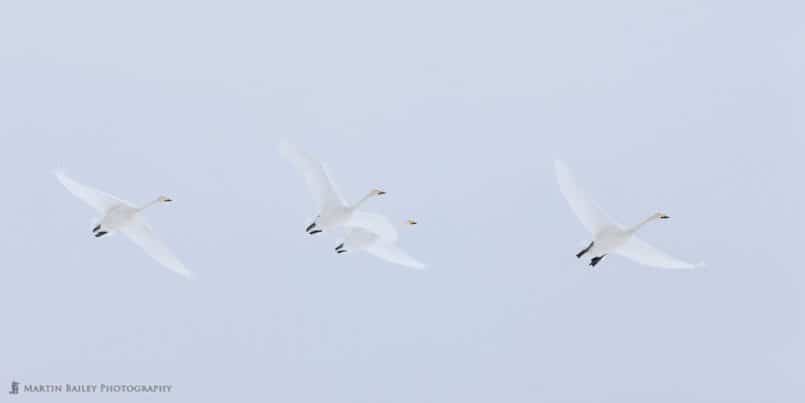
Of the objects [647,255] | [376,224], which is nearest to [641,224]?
[647,255]

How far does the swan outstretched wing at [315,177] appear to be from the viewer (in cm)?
5422

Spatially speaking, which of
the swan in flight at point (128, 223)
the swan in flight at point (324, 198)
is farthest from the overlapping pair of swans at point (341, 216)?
the swan in flight at point (128, 223)

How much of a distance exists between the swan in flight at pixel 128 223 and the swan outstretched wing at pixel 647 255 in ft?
44.9

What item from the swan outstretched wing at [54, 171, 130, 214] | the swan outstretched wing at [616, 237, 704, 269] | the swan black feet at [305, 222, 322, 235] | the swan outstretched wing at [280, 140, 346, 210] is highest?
the swan outstretched wing at [54, 171, 130, 214]

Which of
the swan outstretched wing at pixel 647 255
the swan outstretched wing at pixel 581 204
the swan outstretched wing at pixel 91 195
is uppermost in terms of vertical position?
the swan outstretched wing at pixel 91 195

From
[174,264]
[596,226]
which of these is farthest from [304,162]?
[596,226]

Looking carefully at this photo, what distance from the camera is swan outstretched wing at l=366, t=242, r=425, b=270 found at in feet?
193

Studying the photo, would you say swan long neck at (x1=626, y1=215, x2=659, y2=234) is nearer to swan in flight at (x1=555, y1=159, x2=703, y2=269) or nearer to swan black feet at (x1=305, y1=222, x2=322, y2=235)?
swan in flight at (x1=555, y1=159, x2=703, y2=269)

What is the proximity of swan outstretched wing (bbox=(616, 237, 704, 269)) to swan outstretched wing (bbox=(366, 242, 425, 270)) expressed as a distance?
784 cm

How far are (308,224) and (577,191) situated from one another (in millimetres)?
8978

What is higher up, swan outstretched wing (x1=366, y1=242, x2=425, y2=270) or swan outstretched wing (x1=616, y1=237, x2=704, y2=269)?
swan outstretched wing (x1=366, y1=242, x2=425, y2=270)

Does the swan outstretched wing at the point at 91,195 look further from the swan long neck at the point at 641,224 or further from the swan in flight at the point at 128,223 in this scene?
the swan long neck at the point at 641,224

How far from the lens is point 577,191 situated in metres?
53.3

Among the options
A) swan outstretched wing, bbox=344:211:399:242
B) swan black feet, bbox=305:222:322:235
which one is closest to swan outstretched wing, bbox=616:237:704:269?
swan outstretched wing, bbox=344:211:399:242
